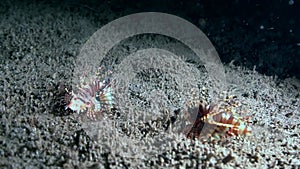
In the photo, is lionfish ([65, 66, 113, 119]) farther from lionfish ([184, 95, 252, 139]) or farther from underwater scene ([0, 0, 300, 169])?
lionfish ([184, 95, 252, 139])

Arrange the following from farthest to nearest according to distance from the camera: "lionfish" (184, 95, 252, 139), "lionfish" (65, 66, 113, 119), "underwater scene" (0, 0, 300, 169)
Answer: "lionfish" (65, 66, 113, 119) → "lionfish" (184, 95, 252, 139) → "underwater scene" (0, 0, 300, 169)

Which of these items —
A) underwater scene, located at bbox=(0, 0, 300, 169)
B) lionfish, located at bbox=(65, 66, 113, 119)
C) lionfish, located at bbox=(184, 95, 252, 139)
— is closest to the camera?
underwater scene, located at bbox=(0, 0, 300, 169)

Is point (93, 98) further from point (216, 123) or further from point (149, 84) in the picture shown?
point (216, 123)

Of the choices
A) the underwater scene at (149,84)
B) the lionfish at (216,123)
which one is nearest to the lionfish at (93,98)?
the underwater scene at (149,84)

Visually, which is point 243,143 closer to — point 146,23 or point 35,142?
point 35,142

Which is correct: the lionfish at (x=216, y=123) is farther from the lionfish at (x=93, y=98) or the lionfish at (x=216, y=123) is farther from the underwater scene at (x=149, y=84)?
the lionfish at (x=93, y=98)

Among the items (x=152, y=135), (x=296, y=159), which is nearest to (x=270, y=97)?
(x=296, y=159)

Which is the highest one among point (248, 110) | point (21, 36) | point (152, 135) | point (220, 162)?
point (21, 36)

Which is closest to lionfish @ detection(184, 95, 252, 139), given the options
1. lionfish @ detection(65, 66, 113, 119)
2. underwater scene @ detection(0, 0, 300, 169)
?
underwater scene @ detection(0, 0, 300, 169)
